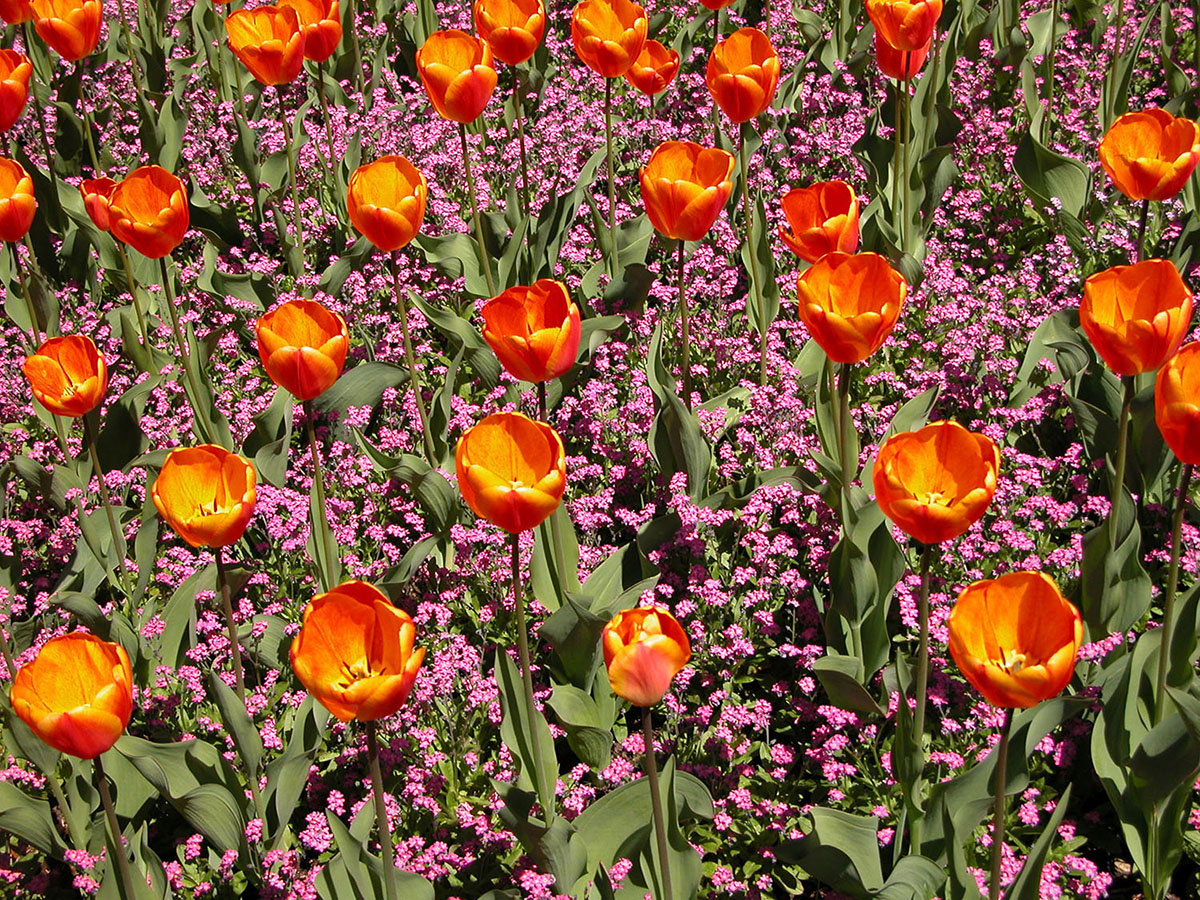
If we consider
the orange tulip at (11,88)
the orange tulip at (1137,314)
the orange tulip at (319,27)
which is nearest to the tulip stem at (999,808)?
the orange tulip at (1137,314)

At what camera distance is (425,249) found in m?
4.20

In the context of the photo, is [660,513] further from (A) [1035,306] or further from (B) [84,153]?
(B) [84,153]

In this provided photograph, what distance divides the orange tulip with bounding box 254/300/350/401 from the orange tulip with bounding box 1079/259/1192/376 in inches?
60.2

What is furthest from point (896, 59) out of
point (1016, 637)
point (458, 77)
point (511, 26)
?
point (1016, 637)

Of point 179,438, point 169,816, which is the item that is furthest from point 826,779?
point 179,438

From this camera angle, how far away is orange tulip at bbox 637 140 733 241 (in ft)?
9.95

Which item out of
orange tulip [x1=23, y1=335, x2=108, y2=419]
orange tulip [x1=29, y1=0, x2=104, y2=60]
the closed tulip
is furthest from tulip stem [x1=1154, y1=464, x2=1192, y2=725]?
orange tulip [x1=29, y1=0, x2=104, y2=60]

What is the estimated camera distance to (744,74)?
11.1 feet

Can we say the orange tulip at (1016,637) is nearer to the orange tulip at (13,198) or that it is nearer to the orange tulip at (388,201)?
the orange tulip at (388,201)

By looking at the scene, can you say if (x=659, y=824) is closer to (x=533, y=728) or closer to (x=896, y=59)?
(x=533, y=728)

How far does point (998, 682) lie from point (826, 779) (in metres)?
0.98

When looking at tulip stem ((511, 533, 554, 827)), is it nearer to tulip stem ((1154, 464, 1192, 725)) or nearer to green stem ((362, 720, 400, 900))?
green stem ((362, 720, 400, 900))

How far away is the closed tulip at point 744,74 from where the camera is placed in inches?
133

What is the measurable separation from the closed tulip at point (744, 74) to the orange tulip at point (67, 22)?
205 cm
